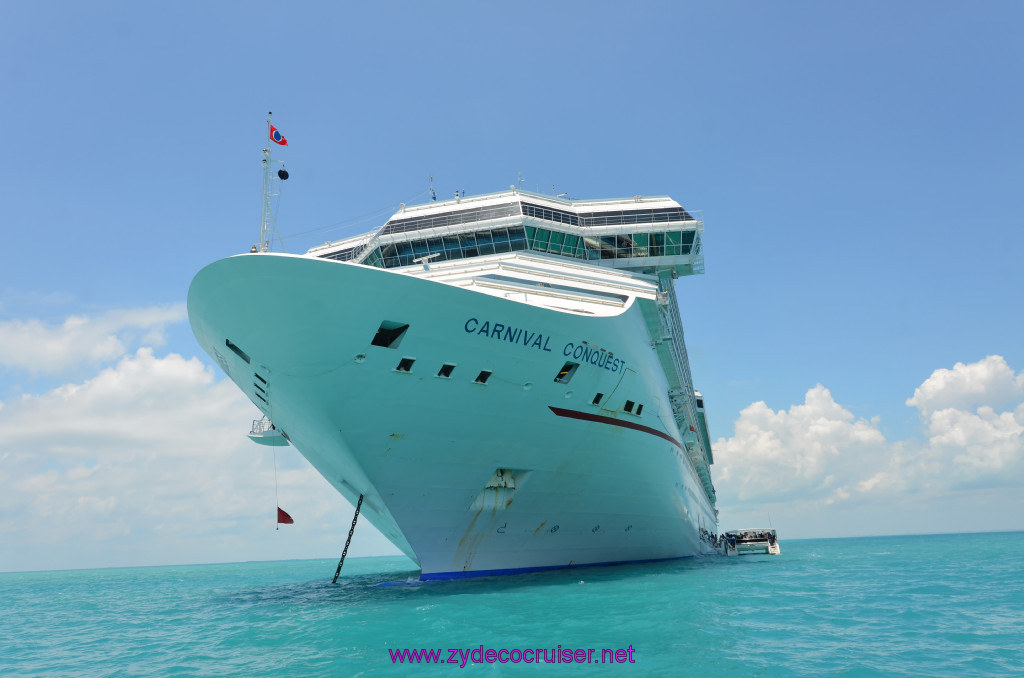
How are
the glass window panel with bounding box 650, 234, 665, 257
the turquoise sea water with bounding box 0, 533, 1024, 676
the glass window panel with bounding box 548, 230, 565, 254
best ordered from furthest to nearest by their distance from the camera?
the glass window panel with bounding box 650, 234, 665, 257 → the glass window panel with bounding box 548, 230, 565, 254 → the turquoise sea water with bounding box 0, 533, 1024, 676

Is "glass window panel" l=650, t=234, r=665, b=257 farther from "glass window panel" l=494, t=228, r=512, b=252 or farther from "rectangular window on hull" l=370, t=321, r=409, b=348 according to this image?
"rectangular window on hull" l=370, t=321, r=409, b=348

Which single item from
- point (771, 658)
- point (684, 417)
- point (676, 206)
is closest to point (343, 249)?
point (676, 206)

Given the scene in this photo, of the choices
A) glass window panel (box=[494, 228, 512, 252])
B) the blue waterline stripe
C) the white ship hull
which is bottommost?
the blue waterline stripe

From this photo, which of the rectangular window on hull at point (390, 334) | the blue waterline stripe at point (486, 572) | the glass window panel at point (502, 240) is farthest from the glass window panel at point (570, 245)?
the blue waterline stripe at point (486, 572)

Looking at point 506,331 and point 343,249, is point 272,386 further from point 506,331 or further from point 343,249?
point 343,249

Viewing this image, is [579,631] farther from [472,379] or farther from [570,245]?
[570,245]

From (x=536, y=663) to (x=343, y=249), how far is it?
68.9 ft

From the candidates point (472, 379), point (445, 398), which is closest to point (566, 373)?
point (472, 379)

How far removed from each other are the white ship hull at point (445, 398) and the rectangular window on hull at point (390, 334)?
15 cm

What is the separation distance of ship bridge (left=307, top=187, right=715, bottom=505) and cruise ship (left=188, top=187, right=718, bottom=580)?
0.34 ft

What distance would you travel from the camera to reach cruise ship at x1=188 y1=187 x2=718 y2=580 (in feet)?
42.8

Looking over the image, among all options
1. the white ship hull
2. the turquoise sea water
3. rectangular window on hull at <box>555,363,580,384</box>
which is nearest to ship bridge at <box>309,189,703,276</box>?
the white ship hull

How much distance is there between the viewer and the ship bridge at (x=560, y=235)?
2162 centimetres

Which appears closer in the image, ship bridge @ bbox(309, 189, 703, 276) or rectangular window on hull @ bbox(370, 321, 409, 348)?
rectangular window on hull @ bbox(370, 321, 409, 348)
